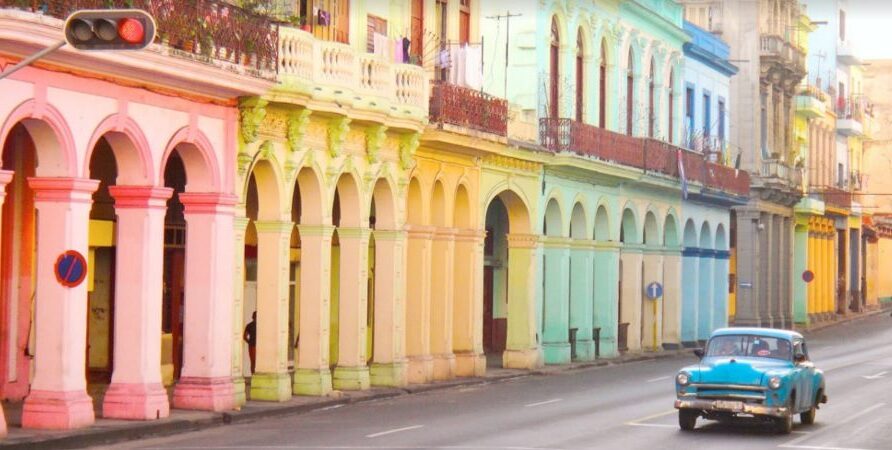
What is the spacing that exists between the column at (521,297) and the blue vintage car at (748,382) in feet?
53.0

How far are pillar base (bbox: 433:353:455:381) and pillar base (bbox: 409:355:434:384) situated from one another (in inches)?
20.0

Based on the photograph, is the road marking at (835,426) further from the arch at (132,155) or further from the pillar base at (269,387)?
the arch at (132,155)

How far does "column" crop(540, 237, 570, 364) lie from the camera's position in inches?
1737

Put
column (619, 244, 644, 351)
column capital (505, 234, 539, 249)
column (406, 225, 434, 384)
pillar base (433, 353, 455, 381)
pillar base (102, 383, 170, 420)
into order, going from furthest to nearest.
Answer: column (619, 244, 644, 351)
column capital (505, 234, 539, 249)
pillar base (433, 353, 455, 381)
column (406, 225, 434, 384)
pillar base (102, 383, 170, 420)

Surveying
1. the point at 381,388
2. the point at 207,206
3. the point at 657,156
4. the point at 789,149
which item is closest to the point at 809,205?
the point at 789,149

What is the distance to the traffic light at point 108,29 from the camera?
57.1 ft

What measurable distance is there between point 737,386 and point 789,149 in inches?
1989

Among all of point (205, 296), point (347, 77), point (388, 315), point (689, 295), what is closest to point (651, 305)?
point (689, 295)

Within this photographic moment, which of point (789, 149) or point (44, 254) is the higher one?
point (789, 149)

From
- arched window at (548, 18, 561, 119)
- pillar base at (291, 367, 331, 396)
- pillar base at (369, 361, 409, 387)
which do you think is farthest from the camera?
arched window at (548, 18, 561, 119)

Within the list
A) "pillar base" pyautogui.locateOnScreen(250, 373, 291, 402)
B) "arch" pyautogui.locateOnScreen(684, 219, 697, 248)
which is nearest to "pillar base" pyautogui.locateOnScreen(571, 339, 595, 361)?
Result: "arch" pyautogui.locateOnScreen(684, 219, 697, 248)

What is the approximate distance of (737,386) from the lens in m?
24.5

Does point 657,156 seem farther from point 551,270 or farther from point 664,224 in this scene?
point 551,270

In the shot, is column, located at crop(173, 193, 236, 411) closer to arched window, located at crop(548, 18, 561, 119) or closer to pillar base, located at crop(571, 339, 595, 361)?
arched window, located at crop(548, 18, 561, 119)
